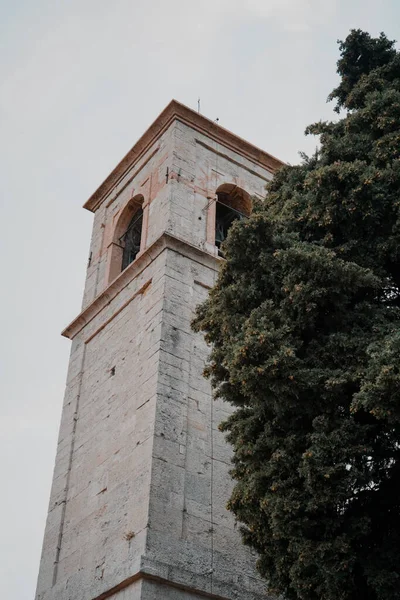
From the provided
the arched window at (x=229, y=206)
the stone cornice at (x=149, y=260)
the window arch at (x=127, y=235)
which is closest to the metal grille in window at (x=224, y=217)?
the arched window at (x=229, y=206)

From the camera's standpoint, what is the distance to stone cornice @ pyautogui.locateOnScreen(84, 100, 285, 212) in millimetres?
16203

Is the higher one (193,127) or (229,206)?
(193,127)

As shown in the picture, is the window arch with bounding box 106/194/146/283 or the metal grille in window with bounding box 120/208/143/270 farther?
the metal grille in window with bounding box 120/208/143/270

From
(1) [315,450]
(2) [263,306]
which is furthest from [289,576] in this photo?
(2) [263,306]

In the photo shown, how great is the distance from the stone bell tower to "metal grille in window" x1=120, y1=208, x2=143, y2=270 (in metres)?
0.03

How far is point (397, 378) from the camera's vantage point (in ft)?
21.9

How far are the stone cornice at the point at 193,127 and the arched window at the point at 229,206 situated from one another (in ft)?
3.16

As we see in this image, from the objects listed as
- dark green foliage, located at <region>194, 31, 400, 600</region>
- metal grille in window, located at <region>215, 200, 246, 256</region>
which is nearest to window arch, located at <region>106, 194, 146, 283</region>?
metal grille in window, located at <region>215, 200, 246, 256</region>

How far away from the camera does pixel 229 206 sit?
1616cm

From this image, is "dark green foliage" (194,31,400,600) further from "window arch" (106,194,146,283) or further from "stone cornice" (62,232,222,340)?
"window arch" (106,194,146,283)

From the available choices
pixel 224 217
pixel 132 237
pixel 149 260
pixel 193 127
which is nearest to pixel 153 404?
pixel 149 260

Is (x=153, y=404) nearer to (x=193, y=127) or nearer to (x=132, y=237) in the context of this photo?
(x=132, y=237)

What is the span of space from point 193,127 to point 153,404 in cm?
729

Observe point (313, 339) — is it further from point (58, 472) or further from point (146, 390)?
point (58, 472)
